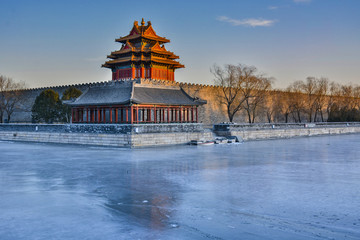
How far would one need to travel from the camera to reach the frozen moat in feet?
24.1

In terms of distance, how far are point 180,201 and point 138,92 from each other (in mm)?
21231

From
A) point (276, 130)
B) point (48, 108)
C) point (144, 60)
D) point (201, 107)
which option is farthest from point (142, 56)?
point (276, 130)

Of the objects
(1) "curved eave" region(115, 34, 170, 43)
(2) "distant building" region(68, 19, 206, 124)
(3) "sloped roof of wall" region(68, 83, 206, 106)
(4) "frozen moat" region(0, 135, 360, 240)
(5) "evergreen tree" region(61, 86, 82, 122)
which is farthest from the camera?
(5) "evergreen tree" region(61, 86, 82, 122)

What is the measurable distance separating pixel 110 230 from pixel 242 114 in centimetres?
4632

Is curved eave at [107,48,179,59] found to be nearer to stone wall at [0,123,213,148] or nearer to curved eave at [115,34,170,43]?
curved eave at [115,34,170,43]

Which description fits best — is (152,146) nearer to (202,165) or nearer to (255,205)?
(202,165)

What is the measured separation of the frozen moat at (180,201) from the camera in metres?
7.34

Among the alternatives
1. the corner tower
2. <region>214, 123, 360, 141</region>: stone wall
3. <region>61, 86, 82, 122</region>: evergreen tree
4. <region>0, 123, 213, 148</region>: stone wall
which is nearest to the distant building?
A: the corner tower

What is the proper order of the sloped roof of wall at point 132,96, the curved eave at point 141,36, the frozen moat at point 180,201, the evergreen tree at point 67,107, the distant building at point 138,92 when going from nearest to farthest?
1. the frozen moat at point 180,201
2. the sloped roof of wall at point 132,96
3. the distant building at point 138,92
4. the curved eave at point 141,36
5. the evergreen tree at point 67,107

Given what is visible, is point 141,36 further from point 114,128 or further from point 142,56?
point 114,128

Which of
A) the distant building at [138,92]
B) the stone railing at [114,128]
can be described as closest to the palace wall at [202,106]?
the distant building at [138,92]

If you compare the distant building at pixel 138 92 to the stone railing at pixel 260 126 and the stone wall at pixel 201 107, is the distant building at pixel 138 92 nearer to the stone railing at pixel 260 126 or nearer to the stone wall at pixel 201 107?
the stone railing at pixel 260 126

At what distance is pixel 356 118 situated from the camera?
57.1 meters

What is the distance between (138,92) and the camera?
30.3m
